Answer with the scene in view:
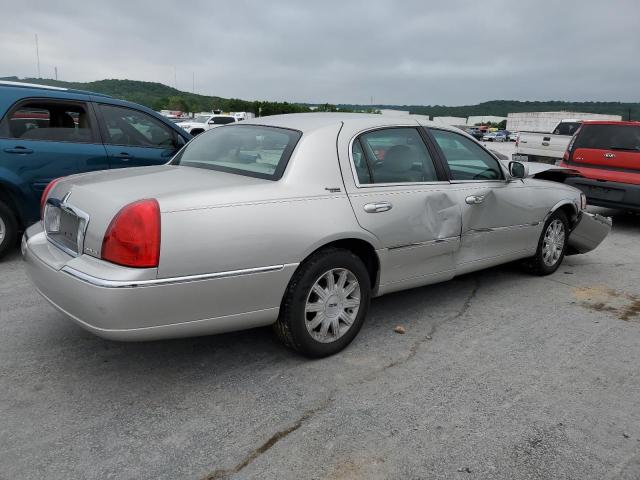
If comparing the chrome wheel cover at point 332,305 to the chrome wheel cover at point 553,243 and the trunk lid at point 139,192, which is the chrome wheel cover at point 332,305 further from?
the chrome wheel cover at point 553,243

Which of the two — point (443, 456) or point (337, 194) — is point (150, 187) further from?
point (443, 456)

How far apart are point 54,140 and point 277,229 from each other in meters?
3.73

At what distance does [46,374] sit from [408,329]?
2409mm

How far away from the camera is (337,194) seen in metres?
3.38

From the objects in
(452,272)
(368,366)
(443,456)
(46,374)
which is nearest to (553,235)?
(452,272)

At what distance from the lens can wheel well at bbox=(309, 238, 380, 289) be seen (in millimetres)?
3454

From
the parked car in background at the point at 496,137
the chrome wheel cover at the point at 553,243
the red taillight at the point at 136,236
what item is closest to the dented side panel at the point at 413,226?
the red taillight at the point at 136,236

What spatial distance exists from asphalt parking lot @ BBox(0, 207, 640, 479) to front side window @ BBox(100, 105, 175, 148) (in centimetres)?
234

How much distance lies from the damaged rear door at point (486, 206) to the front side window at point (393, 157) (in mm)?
220

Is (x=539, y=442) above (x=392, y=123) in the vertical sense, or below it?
below

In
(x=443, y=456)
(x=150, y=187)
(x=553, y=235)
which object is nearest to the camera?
(x=443, y=456)

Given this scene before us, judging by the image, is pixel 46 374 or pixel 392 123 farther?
pixel 392 123

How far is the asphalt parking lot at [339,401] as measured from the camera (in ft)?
8.02

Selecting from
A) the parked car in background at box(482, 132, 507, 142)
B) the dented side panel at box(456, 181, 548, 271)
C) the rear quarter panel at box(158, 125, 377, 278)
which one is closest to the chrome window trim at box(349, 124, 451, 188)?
the rear quarter panel at box(158, 125, 377, 278)
